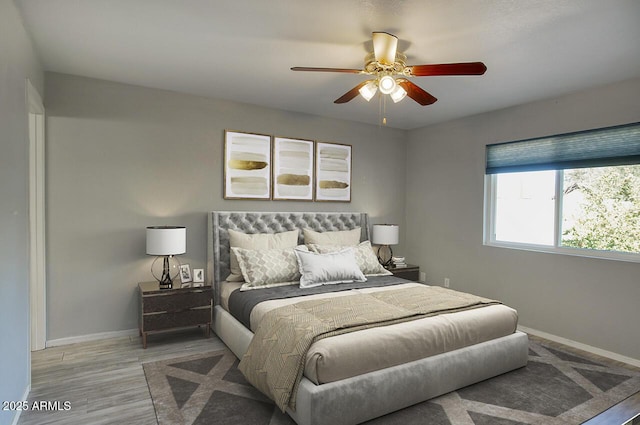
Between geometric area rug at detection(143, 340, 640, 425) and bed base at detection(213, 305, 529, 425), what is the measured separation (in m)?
0.09

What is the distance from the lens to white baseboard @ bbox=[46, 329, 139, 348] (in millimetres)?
3486

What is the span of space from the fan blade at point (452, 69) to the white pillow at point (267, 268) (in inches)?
85.5

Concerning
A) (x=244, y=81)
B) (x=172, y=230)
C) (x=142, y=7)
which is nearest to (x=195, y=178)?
(x=172, y=230)

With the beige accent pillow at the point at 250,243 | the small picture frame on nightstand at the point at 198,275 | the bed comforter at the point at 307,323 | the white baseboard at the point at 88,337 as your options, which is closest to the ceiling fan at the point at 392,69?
the bed comforter at the point at 307,323

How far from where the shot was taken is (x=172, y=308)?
352cm

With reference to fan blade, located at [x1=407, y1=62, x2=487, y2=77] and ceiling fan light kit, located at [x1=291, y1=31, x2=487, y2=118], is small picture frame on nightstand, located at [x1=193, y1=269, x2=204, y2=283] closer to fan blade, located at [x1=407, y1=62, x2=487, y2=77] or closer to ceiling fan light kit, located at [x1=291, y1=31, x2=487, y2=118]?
ceiling fan light kit, located at [x1=291, y1=31, x2=487, y2=118]

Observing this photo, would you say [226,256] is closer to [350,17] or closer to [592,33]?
[350,17]

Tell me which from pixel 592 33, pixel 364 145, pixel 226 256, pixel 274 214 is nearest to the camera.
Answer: pixel 592 33

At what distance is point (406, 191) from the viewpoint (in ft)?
19.0

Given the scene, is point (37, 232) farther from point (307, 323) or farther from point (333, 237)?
point (333, 237)

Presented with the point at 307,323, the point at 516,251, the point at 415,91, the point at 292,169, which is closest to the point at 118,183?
the point at 292,169

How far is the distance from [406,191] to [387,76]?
335 cm

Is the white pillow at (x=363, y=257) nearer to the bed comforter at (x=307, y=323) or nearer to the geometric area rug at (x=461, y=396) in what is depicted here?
the bed comforter at (x=307, y=323)

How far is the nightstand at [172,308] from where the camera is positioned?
3.43 m
